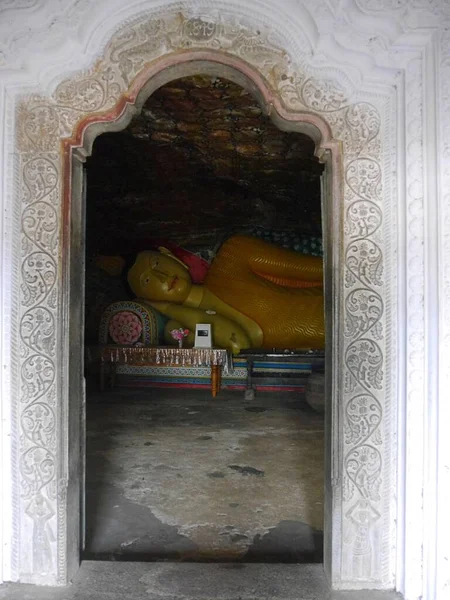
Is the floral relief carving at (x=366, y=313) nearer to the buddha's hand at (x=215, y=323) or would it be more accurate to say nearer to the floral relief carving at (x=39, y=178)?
the floral relief carving at (x=39, y=178)

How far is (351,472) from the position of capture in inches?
88.0

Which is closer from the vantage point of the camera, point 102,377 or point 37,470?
point 37,470

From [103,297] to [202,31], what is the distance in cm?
601

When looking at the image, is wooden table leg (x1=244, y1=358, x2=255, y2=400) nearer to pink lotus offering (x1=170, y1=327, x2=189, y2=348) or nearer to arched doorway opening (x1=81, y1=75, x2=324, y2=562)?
arched doorway opening (x1=81, y1=75, x2=324, y2=562)

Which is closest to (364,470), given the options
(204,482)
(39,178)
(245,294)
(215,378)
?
(204,482)

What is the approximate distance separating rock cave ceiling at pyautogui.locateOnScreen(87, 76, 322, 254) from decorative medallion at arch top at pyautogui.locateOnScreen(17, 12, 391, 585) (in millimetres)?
1252

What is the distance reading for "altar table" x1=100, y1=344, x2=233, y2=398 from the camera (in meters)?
6.42

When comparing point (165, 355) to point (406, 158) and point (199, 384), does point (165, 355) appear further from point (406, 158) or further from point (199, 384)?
point (406, 158)

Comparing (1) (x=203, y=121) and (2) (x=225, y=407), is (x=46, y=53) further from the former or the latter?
(2) (x=225, y=407)

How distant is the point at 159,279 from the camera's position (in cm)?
736

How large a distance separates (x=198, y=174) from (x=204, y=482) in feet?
10.4

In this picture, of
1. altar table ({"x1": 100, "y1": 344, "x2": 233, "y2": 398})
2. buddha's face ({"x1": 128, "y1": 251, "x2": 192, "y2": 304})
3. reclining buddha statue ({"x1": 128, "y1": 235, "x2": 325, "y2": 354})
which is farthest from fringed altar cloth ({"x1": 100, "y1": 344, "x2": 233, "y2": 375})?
buddha's face ({"x1": 128, "y1": 251, "x2": 192, "y2": 304})

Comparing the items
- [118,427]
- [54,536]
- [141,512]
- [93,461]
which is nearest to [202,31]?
[54,536]

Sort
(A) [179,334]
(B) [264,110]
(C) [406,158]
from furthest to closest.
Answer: (A) [179,334]
(B) [264,110]
(C) [406,158]
